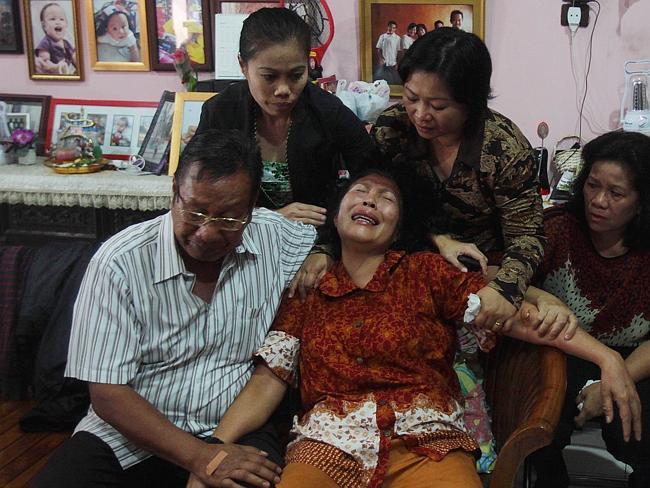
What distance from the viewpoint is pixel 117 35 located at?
372 cm

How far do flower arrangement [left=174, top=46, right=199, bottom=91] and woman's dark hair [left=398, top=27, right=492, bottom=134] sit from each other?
2.10m

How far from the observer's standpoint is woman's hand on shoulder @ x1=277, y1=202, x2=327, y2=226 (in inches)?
72.5

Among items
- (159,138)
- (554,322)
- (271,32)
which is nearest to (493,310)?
(554,322)

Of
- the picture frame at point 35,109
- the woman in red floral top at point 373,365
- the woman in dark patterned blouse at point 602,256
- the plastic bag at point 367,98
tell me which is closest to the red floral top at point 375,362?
the woman in red floral top at point 373,365

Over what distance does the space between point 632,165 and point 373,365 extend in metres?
0.95

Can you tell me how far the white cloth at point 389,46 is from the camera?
3410mm

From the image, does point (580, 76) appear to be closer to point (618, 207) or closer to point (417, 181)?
point (618, 207)

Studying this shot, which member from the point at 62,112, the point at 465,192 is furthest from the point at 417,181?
the point at 62,112

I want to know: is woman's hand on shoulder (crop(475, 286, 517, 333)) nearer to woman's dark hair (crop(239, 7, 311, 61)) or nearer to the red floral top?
the red floral top

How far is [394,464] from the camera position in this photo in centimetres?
155

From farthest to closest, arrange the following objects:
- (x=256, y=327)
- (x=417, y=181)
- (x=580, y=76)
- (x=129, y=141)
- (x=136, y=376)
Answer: (x=129, y=141) → (x=580, y=76) → (x=417, y=181) → (x=256, y=327) → (x=136, y=376)

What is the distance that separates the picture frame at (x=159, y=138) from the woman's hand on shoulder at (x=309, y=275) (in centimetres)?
193

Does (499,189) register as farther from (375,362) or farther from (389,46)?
(389,46)

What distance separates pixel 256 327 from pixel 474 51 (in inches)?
33.0
